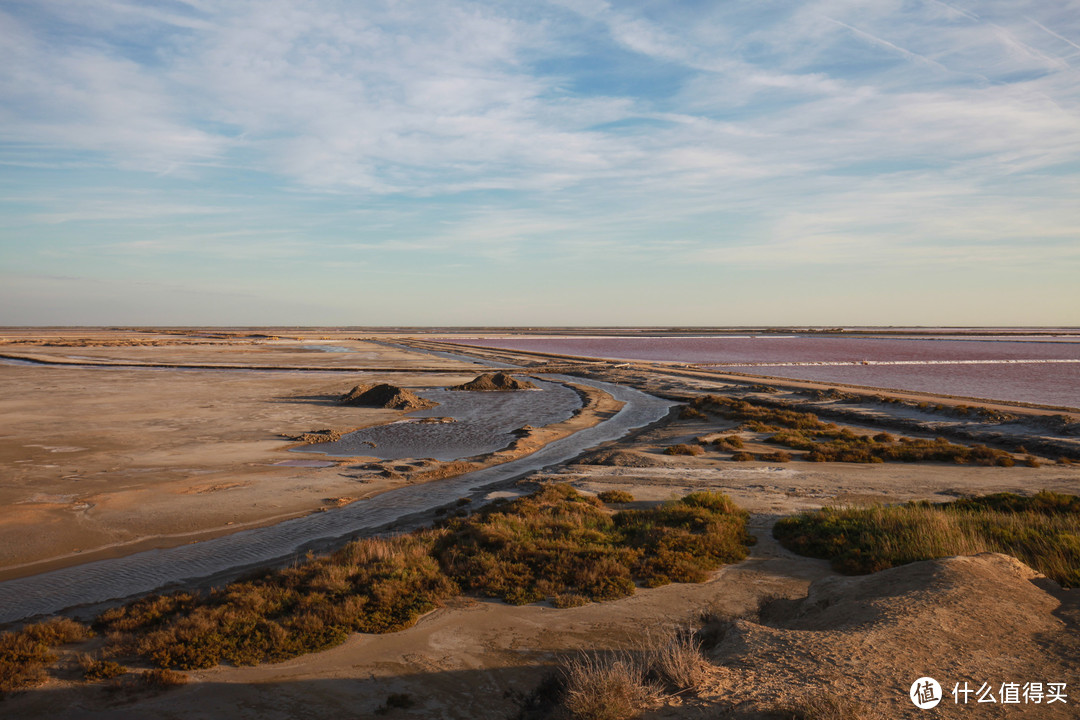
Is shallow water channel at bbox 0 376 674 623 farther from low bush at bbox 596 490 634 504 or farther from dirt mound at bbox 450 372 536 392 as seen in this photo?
dirt mound at bbox 450 372 536 392

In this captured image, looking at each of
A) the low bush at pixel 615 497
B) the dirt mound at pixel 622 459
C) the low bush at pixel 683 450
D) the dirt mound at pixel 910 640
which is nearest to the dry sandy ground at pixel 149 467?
the low bush at pixel 615 497

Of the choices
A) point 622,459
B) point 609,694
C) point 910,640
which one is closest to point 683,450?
point 622,459

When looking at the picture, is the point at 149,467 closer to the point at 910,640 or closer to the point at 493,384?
the point at 910,640

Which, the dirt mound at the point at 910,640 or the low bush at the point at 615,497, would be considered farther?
the low bush at the point at 615,497

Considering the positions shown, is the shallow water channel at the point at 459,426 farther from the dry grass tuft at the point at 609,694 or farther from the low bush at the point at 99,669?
the dry grass tuft at the point at 609,694

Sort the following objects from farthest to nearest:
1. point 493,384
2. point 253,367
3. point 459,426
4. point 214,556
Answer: point 253,367 < point 493,384 < point 459,426 < point 214,556

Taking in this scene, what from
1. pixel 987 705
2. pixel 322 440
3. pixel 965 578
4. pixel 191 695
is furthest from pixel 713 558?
pixel 322 440

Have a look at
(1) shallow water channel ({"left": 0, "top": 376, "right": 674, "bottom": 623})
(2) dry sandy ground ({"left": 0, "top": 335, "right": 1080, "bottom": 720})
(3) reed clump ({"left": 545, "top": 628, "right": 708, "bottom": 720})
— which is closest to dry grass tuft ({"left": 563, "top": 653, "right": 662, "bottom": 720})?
(3) reed clump ({"left": 545, "top": 628, "right": 708, "bottom": 720})
